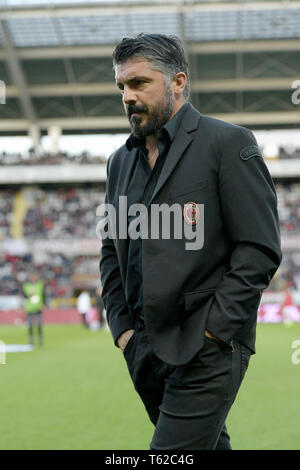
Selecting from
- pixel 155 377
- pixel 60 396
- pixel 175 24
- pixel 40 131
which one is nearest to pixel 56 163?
pixel 40 131

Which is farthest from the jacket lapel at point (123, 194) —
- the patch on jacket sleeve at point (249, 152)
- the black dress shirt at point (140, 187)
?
the patch on jacket sleeve at point (249, 152)

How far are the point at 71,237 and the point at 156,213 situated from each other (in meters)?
33.0

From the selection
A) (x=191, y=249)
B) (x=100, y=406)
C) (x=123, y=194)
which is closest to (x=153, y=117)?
(x=123, y=194)

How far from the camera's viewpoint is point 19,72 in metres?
36.0

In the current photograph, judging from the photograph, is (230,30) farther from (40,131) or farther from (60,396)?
(60,396)

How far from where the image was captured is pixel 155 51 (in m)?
2.47

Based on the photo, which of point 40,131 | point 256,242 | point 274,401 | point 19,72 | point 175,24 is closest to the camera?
point 256,242

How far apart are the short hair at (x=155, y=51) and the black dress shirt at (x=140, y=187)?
0.18 m

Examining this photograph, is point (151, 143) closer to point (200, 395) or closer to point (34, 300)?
point (200, 395)

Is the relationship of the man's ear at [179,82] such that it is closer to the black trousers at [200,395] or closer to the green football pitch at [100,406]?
the black trousers at [200,395]

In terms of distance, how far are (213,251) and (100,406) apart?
4.83 m

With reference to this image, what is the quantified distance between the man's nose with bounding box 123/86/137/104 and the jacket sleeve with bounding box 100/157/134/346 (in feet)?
1.84

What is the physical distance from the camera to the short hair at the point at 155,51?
2465mm

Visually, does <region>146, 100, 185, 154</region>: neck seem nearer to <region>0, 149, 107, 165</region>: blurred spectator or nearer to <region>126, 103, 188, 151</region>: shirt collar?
<region>126, 103, 188, 151</region>: shirt collar
